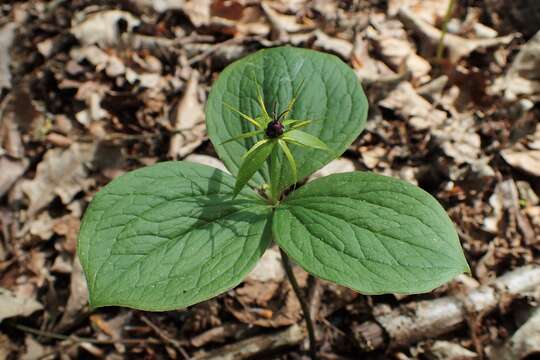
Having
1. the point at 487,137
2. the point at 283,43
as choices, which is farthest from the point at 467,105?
the point at 283,43

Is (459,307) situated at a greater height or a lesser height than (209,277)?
lesser

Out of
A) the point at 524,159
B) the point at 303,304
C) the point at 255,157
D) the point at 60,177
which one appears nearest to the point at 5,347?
the point at 60,177

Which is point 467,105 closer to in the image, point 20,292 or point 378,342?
point 378,342

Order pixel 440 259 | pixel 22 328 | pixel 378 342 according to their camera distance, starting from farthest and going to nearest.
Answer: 1. pixel 22 328
2. pixel 378 342
3. pixel 440 259

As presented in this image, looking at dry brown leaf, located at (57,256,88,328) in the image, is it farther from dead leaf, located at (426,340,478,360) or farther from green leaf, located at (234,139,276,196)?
dead leaf, located at (426,340,478,360)

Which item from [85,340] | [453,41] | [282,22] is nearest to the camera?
[85,340]

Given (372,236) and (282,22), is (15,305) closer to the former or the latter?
(372,236)

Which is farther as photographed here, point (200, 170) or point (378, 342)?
point (378, 342)
